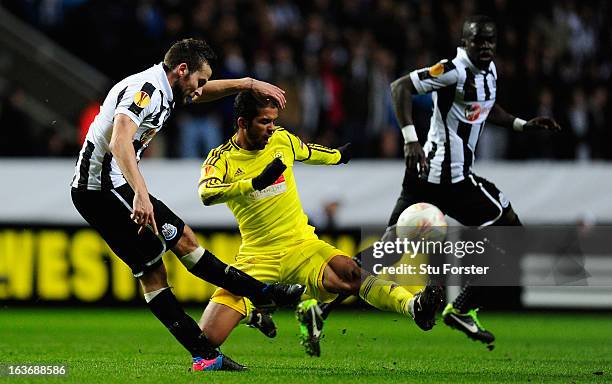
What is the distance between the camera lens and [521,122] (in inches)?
371

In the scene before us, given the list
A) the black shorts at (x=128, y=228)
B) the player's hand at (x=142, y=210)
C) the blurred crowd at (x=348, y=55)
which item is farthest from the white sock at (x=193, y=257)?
the blurred crowd at (x=348, y=55)

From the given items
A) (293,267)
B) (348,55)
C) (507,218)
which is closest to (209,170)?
(293,267)

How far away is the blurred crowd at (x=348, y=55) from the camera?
1569 centimetres

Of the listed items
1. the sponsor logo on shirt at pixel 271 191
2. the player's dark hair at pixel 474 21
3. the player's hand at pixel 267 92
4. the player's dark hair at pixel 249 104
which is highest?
the player's dark hair at pixel 474 21

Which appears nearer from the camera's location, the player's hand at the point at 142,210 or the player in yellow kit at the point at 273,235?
the player's hand at the point at 142,210

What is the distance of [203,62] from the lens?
7.44 m

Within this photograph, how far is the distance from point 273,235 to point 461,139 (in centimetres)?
205

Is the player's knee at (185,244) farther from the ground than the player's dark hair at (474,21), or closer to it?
closer to it

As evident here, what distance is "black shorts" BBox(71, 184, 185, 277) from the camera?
7.34m

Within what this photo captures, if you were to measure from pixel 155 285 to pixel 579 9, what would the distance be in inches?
508

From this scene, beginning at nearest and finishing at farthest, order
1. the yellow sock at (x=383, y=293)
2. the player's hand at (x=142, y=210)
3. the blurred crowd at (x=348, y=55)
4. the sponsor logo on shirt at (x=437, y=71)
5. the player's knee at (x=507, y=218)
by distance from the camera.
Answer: the player's hand at (x=142, y=210) → the yellow sock at (x=383, y=293) → the sponsor logo on shirt at (x=437, y=71) → the player's knee at (x=507, y=218) → the blurred crowd at (x=348, y=55)

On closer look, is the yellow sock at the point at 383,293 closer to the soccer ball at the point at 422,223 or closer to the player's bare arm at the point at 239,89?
→ the soccer ball at the point at 422,223

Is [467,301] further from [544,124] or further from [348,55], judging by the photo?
[348,55]

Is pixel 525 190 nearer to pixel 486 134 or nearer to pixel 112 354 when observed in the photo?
pixel 486 134
